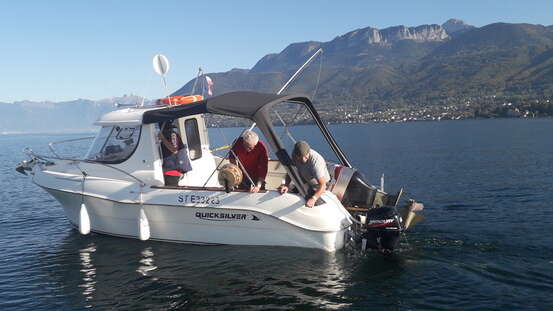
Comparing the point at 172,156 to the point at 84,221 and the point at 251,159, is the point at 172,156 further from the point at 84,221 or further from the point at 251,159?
the point at 84,221

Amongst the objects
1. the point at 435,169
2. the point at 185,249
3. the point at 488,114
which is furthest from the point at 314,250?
the point at 488,114

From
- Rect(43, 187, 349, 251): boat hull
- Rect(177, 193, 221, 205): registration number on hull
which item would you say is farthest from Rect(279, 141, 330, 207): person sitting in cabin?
Rect(177, 193, 221, 205): registration number on hull

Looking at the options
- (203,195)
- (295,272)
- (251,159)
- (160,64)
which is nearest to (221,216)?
(203,195)

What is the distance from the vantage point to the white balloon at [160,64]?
37.9ft

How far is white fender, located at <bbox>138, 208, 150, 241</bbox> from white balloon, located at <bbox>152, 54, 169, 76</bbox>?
13.0 ft

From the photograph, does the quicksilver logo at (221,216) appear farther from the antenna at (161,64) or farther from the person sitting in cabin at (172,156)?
the antenna at (161,64)

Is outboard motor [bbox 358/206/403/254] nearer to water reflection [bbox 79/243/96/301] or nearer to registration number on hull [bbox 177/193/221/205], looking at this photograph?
registration number on hull [bbox 177/193/221/205]

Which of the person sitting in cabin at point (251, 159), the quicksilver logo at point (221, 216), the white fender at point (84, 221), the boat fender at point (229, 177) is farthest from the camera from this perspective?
the white fender at point (84, 221)

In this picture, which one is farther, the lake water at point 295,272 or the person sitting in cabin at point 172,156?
the person sitting in cabin at point 172,156

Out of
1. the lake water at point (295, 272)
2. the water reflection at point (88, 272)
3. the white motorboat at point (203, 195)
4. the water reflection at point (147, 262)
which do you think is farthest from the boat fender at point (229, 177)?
the water reflection at point (88, 272)

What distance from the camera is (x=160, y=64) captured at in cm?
1174

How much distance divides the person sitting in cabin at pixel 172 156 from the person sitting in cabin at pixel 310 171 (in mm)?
3198

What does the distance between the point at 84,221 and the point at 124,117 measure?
Result: 2632 millimetres

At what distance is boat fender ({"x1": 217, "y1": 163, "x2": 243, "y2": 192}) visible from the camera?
9.01 m
